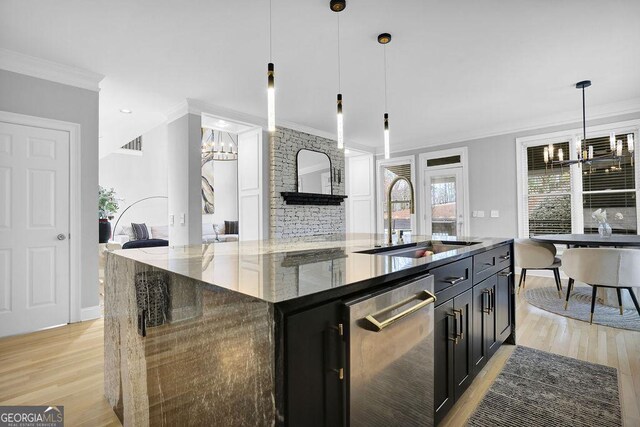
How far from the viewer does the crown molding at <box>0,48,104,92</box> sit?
302cm

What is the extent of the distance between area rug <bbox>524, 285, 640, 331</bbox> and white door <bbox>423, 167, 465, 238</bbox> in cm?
211

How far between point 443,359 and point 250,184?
4.41 meters

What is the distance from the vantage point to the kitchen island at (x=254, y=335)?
782 millimetres

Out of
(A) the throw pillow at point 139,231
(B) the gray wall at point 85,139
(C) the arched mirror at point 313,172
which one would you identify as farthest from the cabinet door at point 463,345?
(A) the throw pillow at point 139,231

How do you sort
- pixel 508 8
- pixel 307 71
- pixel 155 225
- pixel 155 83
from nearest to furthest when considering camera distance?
1. pixel 508 8
2. pixel 307 71
3. pixel 155 83
4. pixel 155 225

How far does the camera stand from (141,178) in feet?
29.9

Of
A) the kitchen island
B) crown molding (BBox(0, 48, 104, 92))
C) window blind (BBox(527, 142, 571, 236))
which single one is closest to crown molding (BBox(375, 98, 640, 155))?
window blind (BBox(527, 142, 571, 236))

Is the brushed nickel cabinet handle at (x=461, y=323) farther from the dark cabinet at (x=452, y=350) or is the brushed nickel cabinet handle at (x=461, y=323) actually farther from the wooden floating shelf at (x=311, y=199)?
the wooden floating shelf at (x=311, y=199)

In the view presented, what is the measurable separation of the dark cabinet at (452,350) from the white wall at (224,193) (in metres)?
8.14

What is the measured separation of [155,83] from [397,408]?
13.4ft

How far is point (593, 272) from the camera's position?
3.06 m

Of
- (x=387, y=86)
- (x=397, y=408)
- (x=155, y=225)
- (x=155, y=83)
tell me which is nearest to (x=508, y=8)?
(x=387, y=86)

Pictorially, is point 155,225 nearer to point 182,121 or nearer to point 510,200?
point 182,121

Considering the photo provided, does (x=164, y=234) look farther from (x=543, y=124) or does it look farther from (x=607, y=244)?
(x=607, y=244)
